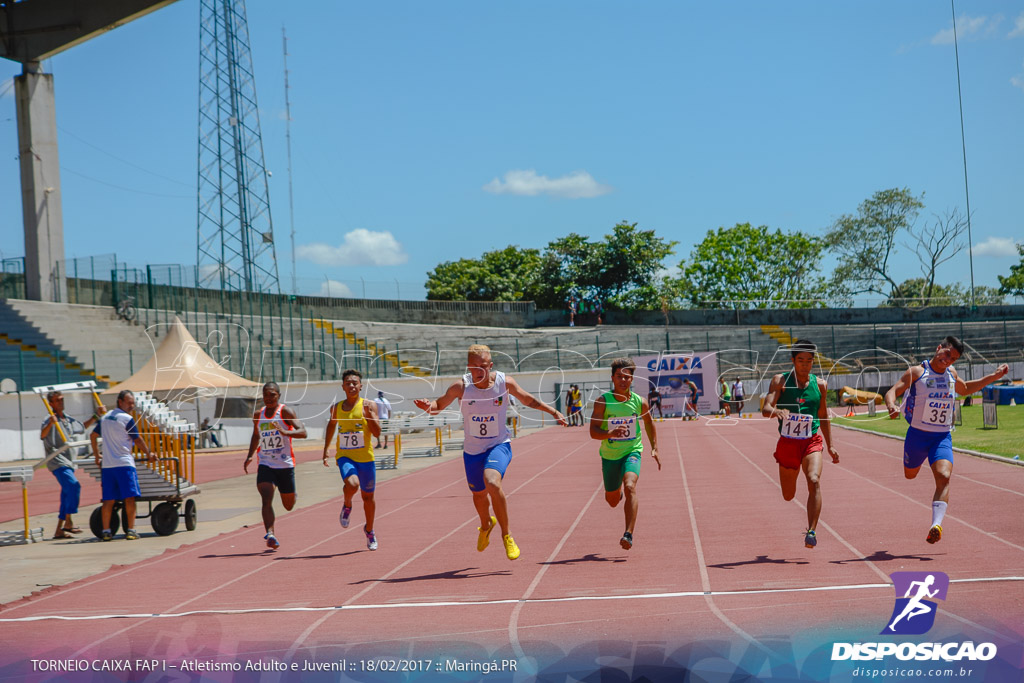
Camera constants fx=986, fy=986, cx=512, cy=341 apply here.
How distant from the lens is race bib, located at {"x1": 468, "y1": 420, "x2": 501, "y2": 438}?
339 inches

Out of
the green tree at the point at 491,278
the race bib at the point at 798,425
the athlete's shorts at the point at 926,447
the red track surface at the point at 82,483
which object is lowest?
the red track surface at the point at 82,483

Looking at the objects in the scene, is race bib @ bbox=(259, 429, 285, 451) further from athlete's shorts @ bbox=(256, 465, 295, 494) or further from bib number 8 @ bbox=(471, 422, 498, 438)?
bib number 8 @ bbox=(471, 422, 498, 438)

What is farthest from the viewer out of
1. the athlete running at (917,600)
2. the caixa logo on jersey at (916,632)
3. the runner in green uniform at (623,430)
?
the runner in green uniform at (623,430)

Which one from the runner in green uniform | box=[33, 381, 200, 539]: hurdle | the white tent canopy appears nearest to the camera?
the runner in green uniform

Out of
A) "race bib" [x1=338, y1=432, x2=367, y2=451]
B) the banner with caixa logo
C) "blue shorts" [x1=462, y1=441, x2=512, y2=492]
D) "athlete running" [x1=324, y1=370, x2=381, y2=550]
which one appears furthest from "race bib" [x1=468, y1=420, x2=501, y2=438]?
the banner with caixa logo

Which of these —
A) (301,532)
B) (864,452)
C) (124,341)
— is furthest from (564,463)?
(124,341)

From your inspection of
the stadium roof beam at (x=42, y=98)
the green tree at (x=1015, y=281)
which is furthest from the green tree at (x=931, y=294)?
the stadium roof beam at (x=42, y=98)

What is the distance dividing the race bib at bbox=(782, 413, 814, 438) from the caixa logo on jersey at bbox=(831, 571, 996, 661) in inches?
73.3

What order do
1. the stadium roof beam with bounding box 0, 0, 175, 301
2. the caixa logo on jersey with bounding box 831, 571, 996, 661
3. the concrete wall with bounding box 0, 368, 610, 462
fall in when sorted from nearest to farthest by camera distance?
the caixa logo on jersey with bounding box 831, 571, 996, 661, the concrete wall with bounding box 0, 368, 610, 462, the stadium roof beam with bounding box 0, 0, 175, 301

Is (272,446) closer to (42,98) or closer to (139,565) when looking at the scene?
(139,565)

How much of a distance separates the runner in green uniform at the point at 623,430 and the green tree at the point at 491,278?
62119mm

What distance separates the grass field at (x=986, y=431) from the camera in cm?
1841

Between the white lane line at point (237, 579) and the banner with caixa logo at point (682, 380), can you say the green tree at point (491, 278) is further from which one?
the white lane line at point (237, 579)

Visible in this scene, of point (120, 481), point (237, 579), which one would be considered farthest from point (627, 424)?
point (120, 481)
